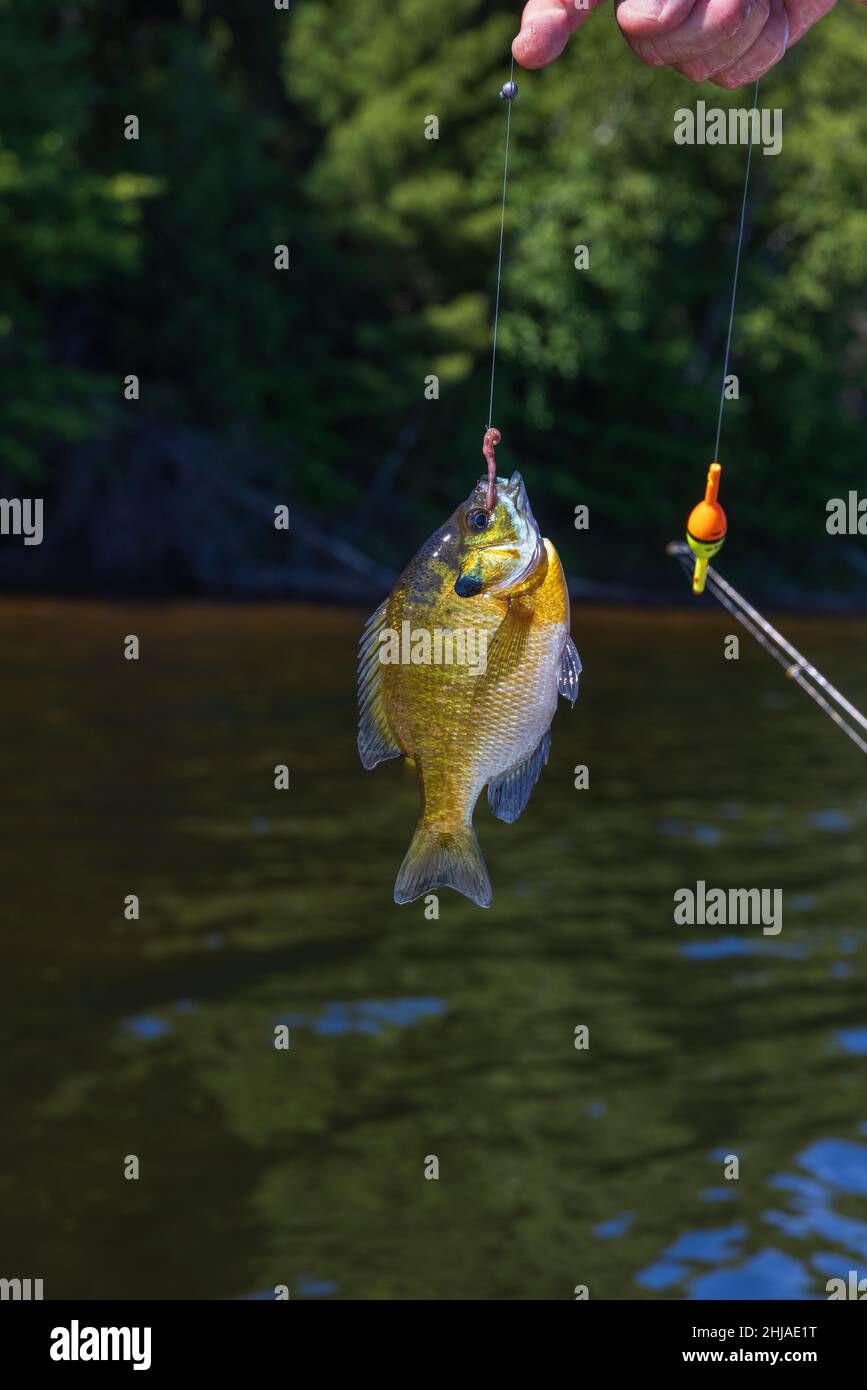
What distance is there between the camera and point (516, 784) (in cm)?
464

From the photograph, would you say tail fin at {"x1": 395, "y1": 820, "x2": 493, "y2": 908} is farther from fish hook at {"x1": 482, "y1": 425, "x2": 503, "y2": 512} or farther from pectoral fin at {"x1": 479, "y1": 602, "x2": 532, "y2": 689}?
fish hook at {"x1": 482, "y1": 425, "x2": 503, "y2": 512}

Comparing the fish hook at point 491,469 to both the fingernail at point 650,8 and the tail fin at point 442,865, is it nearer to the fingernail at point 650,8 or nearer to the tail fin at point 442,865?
the tail fin at point 442,865

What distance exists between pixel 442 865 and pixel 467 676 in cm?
41

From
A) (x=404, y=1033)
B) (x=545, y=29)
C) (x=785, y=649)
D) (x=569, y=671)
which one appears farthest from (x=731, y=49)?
(x=404, y=1033)

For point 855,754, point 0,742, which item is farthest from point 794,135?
point 0,742

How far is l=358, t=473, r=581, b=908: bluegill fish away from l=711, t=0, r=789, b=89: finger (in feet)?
3.23

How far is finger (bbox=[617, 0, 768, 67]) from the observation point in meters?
4.16

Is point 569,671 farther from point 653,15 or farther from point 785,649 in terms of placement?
point 785,649

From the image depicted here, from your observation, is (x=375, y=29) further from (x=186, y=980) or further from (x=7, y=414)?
(x=186, y=980)

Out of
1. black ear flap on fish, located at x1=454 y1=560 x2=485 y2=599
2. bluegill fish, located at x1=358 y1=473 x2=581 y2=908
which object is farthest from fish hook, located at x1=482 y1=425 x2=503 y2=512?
black ear flap on fish, located at x1=454 y1=560 x2=485 y2=599

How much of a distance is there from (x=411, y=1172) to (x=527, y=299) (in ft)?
118

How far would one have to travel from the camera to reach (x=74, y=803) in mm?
19344

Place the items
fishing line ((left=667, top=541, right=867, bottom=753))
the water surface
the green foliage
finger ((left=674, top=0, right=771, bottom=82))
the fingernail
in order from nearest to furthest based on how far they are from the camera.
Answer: the fingernail < finger ((left=674, top=0, right=771, bottom=82)) < fishing line ((left=667, top=541, right=867, bottom=753)) < the water surface < the green foliage
